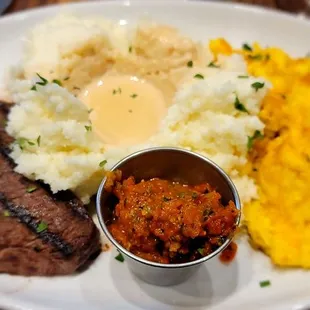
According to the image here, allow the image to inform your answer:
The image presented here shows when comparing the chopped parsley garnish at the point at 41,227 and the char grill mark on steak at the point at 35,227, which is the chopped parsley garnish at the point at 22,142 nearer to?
the char grill mark on steak at the point at 35,227

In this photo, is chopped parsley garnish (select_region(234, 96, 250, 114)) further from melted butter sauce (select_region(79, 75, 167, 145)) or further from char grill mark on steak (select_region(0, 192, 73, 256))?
char grill mark on steak (select_region(0, 192, 73, 256))

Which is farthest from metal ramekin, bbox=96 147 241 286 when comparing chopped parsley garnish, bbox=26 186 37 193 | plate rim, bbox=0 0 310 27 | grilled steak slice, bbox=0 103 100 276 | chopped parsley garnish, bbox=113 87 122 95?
plate rim, bbox=0 0 310 27

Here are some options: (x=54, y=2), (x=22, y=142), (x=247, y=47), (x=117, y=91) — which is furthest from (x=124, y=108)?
(x=54, y=2)

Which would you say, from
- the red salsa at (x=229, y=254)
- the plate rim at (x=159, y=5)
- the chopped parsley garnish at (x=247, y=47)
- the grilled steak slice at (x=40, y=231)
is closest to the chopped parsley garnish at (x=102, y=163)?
the grilled steak slice at (x=40, y=231)

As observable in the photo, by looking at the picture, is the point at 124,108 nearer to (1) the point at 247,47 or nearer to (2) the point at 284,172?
(1) the point at 247,47

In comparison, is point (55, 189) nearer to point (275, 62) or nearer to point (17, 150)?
point (17, 150)

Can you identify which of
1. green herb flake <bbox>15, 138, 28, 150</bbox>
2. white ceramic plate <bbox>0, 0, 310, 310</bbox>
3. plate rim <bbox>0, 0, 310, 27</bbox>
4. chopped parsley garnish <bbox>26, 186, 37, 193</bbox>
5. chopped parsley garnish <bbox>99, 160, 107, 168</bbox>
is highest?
plate rim <bbox>0, 0, 310, 27</bbox>
